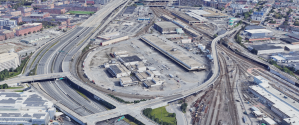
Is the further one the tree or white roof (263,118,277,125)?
the tree

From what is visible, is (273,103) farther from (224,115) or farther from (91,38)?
(91,38)

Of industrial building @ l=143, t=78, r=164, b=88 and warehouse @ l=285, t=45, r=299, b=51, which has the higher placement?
warehouse @ l=285, t=45, r=299, b=51

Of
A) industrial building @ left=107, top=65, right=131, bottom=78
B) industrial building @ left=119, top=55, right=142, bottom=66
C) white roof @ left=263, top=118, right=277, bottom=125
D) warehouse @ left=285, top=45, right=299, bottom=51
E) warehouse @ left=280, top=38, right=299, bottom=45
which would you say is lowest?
white roof @ left=263, top=118, right=277, bottom=125

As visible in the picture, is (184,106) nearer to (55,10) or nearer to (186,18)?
(186,18)

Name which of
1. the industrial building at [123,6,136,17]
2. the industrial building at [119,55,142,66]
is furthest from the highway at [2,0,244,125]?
the industrial building at [123,6,136,17]

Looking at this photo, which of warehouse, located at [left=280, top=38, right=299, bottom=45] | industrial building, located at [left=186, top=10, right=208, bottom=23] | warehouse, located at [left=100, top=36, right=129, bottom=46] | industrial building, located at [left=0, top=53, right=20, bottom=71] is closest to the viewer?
industrial building, located at [left=0, top=53, right=20, bottom=71]

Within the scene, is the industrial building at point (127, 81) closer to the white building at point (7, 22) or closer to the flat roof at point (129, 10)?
the white building at point (7, 22)

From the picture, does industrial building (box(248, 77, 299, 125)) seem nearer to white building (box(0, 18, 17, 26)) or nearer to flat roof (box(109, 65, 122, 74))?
flat roof (box(109, 65, 122, 74))
